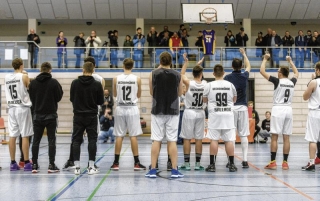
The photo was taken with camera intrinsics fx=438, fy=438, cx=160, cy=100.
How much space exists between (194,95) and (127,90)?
1.34 metres

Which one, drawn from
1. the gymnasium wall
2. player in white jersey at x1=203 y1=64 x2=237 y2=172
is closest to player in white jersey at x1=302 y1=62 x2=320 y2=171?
player in white jersey at x1=203 y1=64 x2=237 y2=172

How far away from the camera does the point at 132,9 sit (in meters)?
28.1

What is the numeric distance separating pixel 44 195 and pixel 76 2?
76.0 feet

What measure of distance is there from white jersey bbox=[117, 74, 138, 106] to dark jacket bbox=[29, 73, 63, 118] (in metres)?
1.24

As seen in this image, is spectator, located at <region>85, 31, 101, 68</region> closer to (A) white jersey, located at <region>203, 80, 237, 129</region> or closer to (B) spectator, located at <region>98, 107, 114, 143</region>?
(B) spectator, located at <region>98, 107, 114, 143</region>

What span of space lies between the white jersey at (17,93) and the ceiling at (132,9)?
64.7ft

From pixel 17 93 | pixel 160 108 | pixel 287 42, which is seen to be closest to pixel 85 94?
pixel 160 108

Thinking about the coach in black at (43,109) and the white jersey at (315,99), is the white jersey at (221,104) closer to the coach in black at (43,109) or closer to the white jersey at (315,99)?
the white jersey at (315,99)

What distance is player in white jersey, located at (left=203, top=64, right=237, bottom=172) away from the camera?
8.37 meters

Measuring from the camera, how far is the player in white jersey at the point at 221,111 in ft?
27.5

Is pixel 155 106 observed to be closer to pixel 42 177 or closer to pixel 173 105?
pixel 173 105

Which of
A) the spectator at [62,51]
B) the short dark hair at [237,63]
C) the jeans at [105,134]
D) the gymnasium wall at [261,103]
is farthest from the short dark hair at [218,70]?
the gymnasium wall at [261,103]

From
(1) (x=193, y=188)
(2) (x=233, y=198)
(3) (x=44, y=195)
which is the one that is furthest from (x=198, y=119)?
(3) (x=44, y=195)

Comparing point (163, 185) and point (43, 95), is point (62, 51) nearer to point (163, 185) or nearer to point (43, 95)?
point (43, 95)
